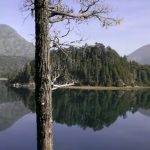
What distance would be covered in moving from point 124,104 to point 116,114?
91.6 feet

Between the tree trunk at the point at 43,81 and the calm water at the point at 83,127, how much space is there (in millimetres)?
48643

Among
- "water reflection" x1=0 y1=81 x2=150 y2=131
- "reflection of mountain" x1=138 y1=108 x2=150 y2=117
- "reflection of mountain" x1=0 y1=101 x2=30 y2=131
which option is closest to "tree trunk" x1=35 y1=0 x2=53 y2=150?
"water reflection" x1=0 y1=81 x2=150 y2=131

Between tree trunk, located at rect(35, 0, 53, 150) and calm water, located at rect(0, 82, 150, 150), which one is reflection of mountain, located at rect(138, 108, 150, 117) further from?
tree trunk, located at rect(35, 0, 53, 150)

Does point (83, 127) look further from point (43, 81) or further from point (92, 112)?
point (43, 81)

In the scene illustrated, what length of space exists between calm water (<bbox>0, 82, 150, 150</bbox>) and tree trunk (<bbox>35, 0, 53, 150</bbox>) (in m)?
48.6

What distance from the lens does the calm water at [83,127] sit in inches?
2292

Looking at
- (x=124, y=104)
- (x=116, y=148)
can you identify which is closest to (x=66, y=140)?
(x=116, y=148)

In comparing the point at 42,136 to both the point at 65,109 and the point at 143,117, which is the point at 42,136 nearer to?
the point at 143,117

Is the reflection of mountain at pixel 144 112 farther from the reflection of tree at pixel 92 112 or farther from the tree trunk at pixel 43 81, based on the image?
the tree trunk at pixel 43 81

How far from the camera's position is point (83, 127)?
78.8m

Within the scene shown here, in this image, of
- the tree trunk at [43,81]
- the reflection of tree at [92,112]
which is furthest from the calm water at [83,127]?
the tree trunk at [43,81]

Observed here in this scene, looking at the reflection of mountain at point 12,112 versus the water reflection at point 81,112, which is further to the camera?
the reflection of mountain at point 12,112

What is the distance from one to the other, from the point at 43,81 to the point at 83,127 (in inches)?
2892

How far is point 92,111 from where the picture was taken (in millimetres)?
106750
